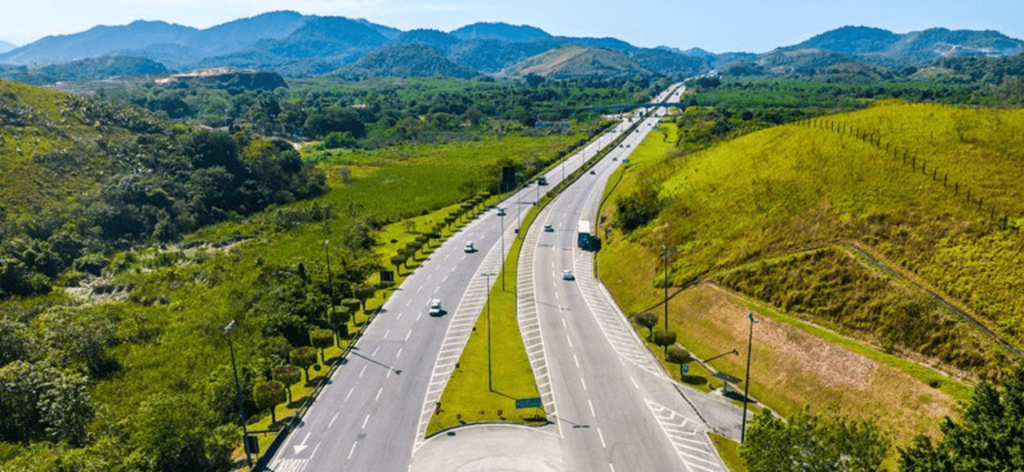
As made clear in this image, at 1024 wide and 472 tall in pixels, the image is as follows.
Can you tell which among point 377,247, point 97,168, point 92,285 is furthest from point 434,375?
point 97,168

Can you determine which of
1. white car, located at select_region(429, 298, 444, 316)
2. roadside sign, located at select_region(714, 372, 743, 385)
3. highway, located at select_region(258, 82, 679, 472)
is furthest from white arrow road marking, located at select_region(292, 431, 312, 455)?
roadside sign, located at select_region(714, 372, 743, 385)

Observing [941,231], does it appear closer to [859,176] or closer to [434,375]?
[859,176]

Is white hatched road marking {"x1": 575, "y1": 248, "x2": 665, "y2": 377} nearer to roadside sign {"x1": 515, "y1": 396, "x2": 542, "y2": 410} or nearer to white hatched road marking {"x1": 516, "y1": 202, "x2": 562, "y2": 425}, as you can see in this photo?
white hatched road marking {"x1": 516, "y1": 202, "x2": 562, "y2": 425}

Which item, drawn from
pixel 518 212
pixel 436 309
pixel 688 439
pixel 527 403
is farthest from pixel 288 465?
pixel 518 212

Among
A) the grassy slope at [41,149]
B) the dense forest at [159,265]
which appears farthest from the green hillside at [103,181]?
the dense forest at [159,265]

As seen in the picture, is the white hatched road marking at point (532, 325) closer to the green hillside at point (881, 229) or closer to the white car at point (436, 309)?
the white car at point (436, 309)

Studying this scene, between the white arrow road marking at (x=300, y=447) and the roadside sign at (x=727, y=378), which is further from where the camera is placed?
the roadside sign at (x=727, y=378)

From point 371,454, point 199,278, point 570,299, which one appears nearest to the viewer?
point 371,454
